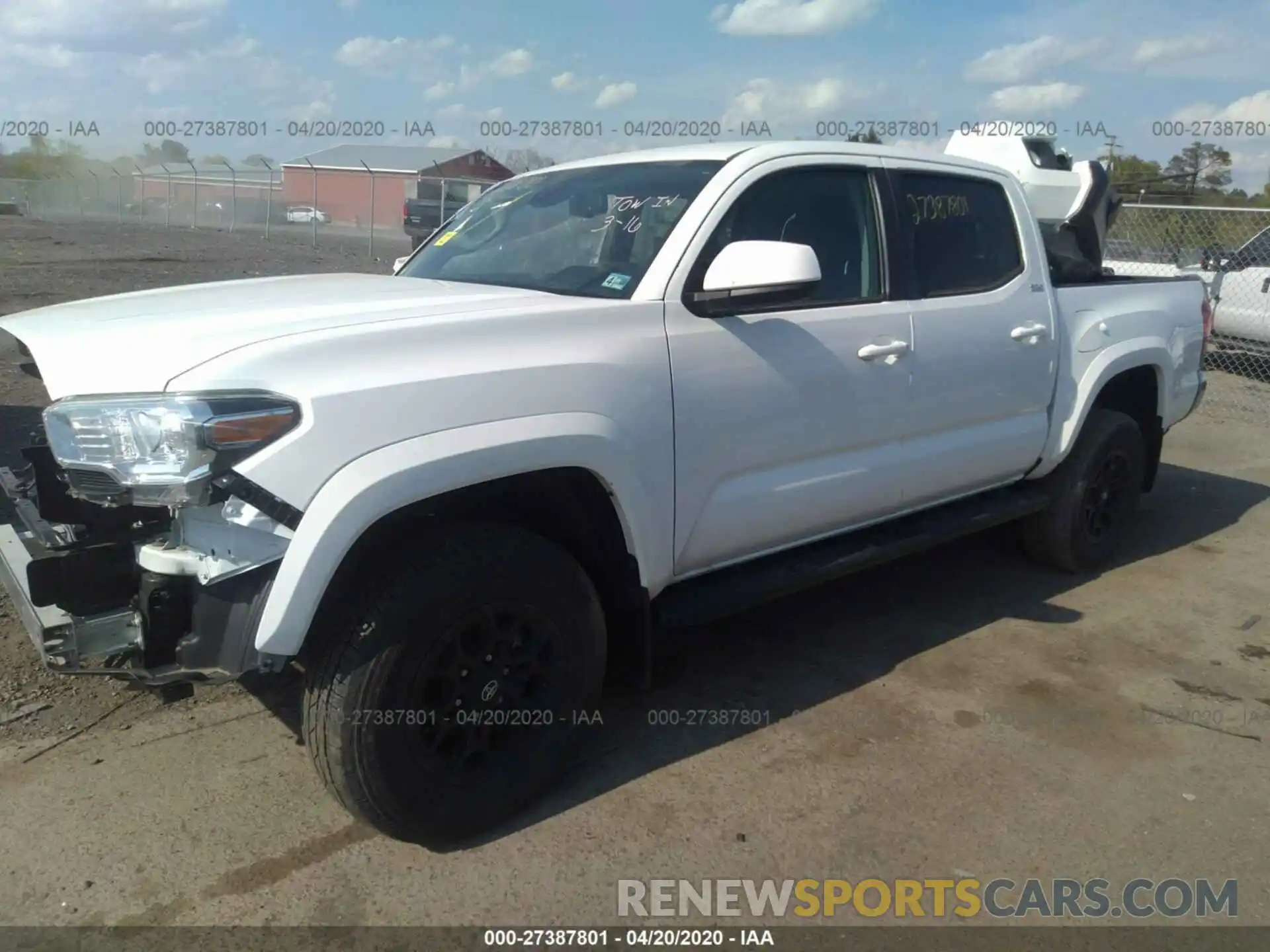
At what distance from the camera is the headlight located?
2.36 metres

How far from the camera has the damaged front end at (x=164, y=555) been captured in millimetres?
2371

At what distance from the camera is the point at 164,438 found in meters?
2.37

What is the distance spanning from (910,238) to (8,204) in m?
40.9

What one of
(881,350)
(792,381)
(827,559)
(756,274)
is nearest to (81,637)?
(756,274)

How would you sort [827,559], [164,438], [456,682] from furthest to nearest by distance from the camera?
[827,559] → [456,682] → [164,438]

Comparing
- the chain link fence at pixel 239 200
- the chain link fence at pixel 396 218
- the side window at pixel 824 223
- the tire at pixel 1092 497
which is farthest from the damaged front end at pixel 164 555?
the chain link fence at pixel 239 200

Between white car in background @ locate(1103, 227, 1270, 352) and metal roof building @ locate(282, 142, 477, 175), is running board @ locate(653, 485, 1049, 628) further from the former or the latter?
metal roof building @ locate(282, 142, 477, 175)

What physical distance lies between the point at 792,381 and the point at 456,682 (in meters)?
1.47

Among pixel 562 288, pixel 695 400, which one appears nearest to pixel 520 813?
pixel 695 400

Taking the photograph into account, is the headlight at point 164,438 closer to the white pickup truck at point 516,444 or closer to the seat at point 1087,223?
the white pickup truck at point 516,444

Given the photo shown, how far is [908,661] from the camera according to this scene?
4230mm

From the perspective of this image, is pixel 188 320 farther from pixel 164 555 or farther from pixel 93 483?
pixel 164 555

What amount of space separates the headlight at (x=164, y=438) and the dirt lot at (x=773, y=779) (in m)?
1.08

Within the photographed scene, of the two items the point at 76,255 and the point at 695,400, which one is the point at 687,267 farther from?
the point at 76,255
